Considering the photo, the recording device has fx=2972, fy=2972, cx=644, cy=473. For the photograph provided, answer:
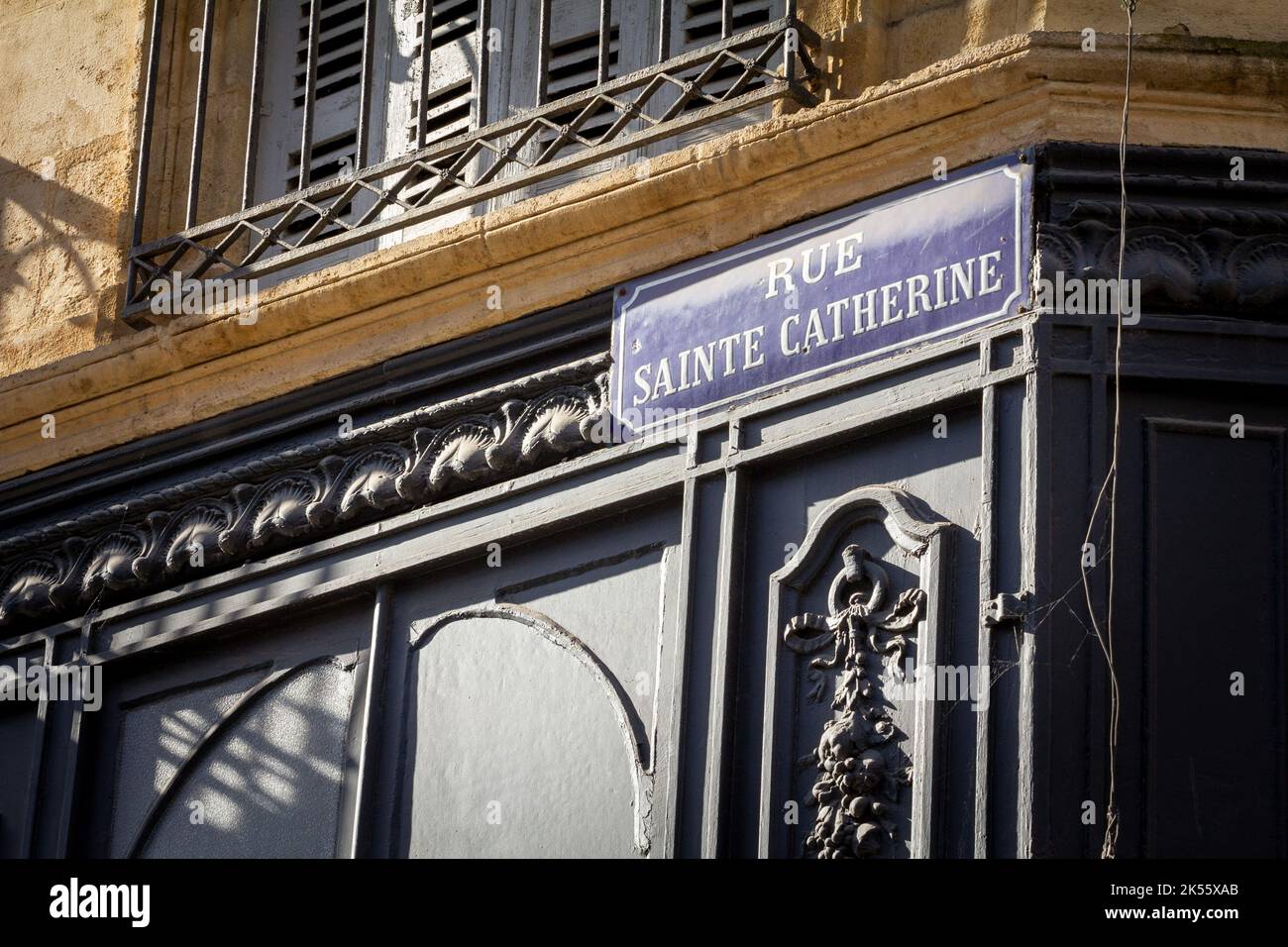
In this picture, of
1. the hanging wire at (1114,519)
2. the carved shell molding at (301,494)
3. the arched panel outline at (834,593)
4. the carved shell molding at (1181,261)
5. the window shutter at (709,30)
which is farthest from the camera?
the window shutter at (709,30)

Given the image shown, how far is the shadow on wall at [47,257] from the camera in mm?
9953

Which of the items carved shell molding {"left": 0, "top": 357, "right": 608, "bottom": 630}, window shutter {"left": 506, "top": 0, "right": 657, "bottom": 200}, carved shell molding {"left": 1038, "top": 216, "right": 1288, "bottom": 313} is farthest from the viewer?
window shutter {"left": 506, "top": 0, "right": 657, "bottom": 200}

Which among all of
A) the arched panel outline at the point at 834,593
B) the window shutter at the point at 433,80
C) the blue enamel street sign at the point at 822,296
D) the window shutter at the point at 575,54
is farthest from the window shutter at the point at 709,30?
the arched panel outline at the point at 834,593

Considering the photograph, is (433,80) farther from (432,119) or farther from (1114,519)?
(1114,519)

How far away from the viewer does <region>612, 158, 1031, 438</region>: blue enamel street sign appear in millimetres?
8000

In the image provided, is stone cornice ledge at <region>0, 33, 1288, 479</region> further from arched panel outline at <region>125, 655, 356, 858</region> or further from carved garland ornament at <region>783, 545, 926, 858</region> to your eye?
carved garland ornament at <region>783, 545, 926, 858</region>

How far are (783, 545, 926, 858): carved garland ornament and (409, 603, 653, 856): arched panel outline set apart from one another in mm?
551

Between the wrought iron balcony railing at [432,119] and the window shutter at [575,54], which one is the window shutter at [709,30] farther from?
the window shutter at [575,54]

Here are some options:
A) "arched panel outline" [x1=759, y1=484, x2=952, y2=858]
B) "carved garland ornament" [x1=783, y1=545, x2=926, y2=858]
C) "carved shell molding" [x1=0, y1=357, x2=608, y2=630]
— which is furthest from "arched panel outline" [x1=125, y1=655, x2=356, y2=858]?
"carved garland ornament" [x1=783, y1=545, x2=926, y2=858]

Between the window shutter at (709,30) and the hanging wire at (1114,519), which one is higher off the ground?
the window shutter at (709,30)

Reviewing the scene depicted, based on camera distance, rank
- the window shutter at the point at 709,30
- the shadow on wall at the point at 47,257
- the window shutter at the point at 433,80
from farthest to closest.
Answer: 1. the shadow on wall at the point at 47,257
2. the window shutter at the point at 433,80
3. the window shutter at the point at 709,30

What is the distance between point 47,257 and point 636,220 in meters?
2.49

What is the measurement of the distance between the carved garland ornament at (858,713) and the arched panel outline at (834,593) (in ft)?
0.19

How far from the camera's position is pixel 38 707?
943 cm
